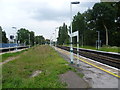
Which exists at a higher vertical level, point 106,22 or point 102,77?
point 106,22

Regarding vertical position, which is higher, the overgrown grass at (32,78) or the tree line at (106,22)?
the tree line at (106,22)

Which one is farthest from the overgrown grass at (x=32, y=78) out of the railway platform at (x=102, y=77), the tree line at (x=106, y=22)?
the tree line at (x=106, y=22)

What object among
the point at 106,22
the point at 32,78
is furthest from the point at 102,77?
the point at 106,22

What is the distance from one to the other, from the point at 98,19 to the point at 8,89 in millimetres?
61046

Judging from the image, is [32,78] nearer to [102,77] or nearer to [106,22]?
[102,77]

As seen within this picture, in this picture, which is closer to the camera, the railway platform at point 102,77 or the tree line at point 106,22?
the railway platform at point 102,77

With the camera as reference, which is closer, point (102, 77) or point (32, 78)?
point (32, 78)

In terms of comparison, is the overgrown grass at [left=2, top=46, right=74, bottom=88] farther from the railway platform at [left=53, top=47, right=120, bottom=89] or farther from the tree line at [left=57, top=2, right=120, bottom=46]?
the tree line at [left=57, top=2, right=120, bottom=46]

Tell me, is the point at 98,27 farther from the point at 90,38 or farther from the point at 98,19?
the point at 90,38

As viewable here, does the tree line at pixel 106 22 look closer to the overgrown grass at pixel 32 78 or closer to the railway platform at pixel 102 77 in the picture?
the overgrown grass at pixel 32 78

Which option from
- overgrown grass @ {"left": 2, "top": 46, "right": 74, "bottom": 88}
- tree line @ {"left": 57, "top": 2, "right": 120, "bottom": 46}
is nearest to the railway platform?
overgrown grass @ {"left": 2, "top": 46, "right": 74, "bottom": 88}

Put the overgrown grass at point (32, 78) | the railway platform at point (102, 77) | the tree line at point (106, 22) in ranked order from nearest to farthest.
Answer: the overgrown grass at point (32, 78) → the railway platform at point (102, 77) → the tree line at point (106, 22)

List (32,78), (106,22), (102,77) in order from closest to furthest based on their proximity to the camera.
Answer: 1. (32,78)
2. (102,77)
3. (106,22)

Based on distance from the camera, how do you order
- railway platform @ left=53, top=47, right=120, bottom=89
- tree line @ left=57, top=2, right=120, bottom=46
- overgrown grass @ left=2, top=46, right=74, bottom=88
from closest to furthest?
overgrown grass @ left=2, top=46, right=74, bottom=88 → railway platform @ left=53, top=47, right=120, bottom=89 → tree line @ left=57, top=2, right=120, bottom=46
